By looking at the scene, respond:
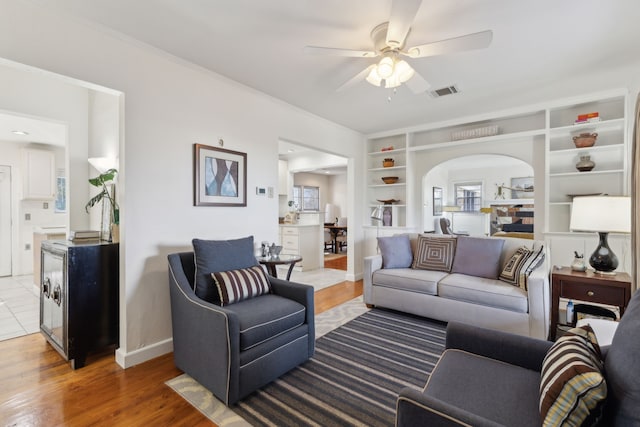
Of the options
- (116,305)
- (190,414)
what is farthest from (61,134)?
(190,414)

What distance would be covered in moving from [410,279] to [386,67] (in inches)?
84.7

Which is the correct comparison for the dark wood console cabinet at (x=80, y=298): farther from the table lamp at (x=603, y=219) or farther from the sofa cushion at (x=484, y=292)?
the table lamp at (x=603, y=219)

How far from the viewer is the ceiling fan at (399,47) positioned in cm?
168

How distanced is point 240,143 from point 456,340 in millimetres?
2620

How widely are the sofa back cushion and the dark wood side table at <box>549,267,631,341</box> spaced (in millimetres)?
1930

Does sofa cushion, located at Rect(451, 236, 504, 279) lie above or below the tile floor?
above

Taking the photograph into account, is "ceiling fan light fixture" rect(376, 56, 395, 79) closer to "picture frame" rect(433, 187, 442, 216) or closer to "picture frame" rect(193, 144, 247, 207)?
"picture frame" rect(193, 144, 247, 207)

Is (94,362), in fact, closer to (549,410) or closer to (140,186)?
(140,186)

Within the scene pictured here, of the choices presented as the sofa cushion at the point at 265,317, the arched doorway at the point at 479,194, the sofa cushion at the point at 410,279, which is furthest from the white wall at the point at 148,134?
the arched doorway at the point at 479,194

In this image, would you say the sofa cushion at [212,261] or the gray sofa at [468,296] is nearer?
the sofa cushion at [212,261]

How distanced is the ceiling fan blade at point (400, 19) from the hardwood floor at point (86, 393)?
101 inches

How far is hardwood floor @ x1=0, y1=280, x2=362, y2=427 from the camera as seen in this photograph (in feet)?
5.50

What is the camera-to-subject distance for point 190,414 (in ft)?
5.64

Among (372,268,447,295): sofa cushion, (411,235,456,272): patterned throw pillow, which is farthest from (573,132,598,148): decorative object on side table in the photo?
(372,268,447,295): sofa cushion
